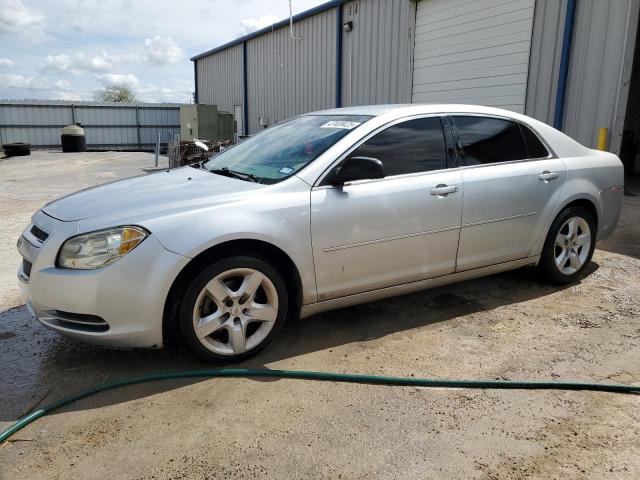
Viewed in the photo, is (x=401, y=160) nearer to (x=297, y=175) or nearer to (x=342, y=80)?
(x=297, y=175)

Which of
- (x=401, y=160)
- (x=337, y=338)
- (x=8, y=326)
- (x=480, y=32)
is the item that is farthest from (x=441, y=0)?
(x=8, y=326)

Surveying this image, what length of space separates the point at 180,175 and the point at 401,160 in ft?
5.35

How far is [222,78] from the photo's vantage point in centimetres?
2402

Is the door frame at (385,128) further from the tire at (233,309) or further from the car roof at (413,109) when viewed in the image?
the tire at (233,309)

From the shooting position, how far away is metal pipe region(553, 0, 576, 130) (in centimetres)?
858

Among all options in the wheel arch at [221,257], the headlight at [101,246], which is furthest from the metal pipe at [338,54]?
the headlight at [101,246]

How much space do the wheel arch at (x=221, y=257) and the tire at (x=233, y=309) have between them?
0.04m

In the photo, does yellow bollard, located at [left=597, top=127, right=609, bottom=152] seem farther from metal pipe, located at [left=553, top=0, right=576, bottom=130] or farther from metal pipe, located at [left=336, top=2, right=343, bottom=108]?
metal pipe, located at [left=336, top=2, right=343, bottom=108]

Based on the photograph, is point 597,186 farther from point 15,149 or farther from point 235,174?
point 15,149

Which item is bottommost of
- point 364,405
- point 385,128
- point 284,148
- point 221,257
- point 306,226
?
point 364,405

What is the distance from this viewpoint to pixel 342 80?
14.9 m

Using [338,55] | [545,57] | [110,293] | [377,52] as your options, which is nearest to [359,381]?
[110,293]

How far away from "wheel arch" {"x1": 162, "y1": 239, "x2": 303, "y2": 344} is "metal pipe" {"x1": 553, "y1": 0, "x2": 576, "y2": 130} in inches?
292

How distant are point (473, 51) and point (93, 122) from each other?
2448 cm
